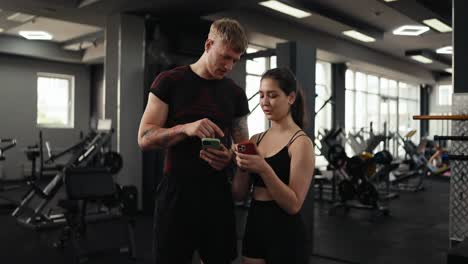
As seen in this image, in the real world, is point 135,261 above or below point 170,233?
below

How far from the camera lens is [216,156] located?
127cm

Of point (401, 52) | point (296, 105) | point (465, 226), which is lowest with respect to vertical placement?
point (465, 226)

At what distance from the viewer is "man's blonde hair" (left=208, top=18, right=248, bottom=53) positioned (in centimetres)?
128

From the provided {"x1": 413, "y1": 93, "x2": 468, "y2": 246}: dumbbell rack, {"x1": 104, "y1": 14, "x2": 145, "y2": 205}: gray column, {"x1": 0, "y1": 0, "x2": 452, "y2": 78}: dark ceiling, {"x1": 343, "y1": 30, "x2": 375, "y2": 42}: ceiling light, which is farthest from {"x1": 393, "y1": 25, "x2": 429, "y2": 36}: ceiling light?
{"x1": 413, "y1": 93, "x2": 468, "y2": 246}: dumbbell rack

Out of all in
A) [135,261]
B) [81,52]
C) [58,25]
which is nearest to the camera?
[135,261]

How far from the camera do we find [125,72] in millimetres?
5152

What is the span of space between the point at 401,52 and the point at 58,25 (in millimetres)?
7698

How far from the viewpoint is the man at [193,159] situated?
1.32 metres

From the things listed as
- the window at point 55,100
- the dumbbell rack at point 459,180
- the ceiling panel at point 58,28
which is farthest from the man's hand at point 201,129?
the window at point 55,100

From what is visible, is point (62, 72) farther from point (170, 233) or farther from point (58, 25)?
point (170, 233)

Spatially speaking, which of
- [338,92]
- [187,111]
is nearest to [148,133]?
[187,111]

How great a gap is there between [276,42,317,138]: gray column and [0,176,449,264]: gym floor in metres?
1.19

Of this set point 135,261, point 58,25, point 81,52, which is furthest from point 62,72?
point 135,261

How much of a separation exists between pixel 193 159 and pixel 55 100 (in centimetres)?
879
